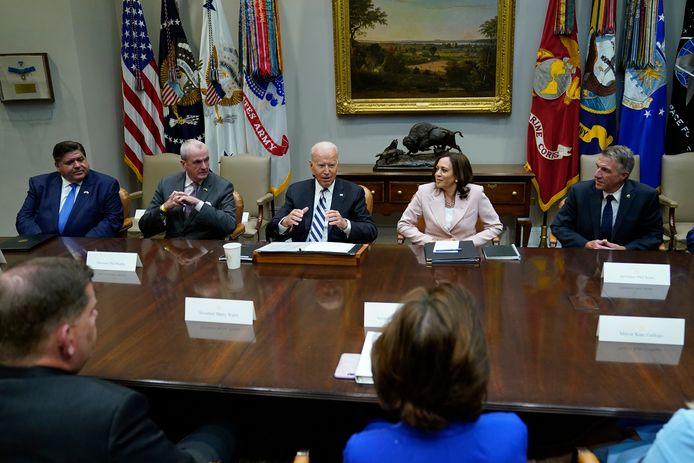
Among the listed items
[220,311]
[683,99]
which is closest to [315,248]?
[220,311]

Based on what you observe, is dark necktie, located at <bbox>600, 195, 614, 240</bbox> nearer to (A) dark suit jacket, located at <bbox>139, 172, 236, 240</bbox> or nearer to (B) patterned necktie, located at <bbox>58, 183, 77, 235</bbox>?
(A) dark suit jacket, located at <bbox>139, 172, 236, 240</bbox>

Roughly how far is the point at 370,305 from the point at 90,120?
3.93m

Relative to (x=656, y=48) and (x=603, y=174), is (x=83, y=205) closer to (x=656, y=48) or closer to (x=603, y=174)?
(x=603, y=174)

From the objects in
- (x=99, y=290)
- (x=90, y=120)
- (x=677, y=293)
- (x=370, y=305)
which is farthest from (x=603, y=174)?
(x=90, y=120)

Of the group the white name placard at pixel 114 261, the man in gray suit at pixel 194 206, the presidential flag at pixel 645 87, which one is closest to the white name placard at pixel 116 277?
the white name placard at pixel 114 261

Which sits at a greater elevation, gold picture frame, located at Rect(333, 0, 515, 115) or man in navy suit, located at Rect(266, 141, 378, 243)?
gold picture frame, located at Rect(333, 0, 515, 115)

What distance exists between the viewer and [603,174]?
3025 mm

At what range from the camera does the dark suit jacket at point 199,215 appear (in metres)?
3.24

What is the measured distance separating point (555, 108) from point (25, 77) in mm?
4468

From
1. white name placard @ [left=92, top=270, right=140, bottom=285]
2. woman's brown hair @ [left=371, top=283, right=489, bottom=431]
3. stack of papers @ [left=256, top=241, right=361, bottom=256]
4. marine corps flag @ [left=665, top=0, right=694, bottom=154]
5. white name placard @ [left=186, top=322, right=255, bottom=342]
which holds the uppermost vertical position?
marine corps flag @ [left=665, top=0, right=694, bottom=154]

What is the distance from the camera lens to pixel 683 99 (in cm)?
433

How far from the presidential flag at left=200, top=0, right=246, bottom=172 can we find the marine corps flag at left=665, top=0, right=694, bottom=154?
3.69 metres

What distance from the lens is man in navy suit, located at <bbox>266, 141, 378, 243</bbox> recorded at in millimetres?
3184

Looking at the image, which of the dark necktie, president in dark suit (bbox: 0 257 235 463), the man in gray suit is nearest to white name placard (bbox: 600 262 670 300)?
the dark necktie
